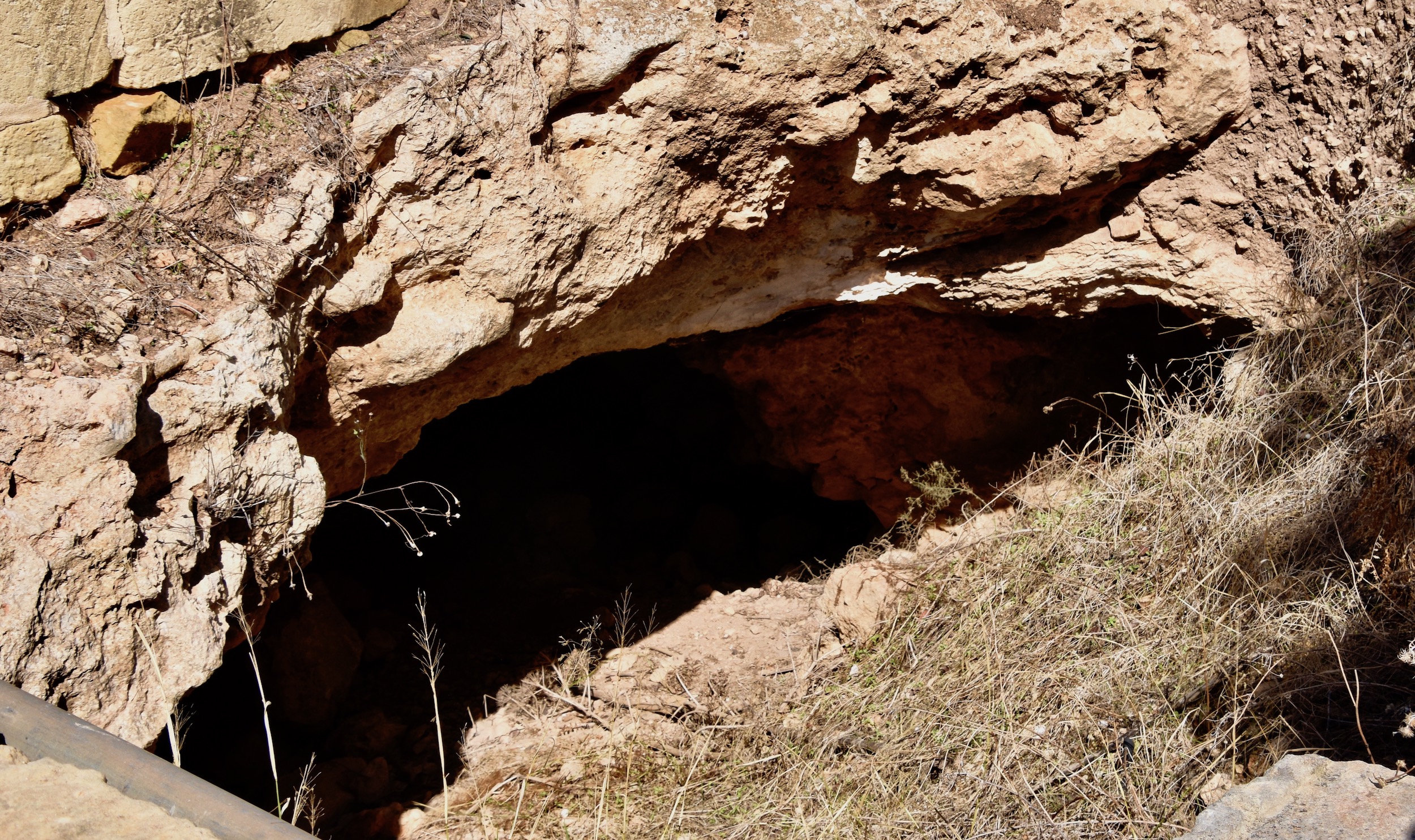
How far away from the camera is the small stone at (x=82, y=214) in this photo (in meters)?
2.30

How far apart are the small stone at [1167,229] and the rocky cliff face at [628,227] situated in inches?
0.9

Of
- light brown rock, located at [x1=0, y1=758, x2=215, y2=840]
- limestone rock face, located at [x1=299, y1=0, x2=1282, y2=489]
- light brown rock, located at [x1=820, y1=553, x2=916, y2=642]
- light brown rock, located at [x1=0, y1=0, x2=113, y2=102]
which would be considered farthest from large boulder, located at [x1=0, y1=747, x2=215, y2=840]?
light brown rock, located at [x1=820, y1=553, x2=916, y2=642]

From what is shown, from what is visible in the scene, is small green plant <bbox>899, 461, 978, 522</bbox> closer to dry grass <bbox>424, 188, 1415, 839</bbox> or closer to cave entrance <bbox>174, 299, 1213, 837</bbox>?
cave entrance <bbox>174, 299, 1213, 837</bbox>

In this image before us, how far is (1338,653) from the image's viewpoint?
2.32 metres

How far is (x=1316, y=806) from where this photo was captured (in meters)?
1.75

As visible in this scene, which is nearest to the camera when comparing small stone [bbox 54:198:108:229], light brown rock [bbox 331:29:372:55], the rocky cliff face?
the rocky cliff face

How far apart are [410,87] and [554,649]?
99.3 inches

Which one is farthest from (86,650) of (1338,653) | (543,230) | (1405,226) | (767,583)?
(1405,226)

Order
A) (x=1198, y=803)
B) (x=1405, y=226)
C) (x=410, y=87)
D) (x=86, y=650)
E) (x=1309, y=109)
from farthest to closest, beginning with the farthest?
(x=1309, y=109) < (x=1405, y=226) < (x=410, y=87) < (x=1198, y=803) < (x=86, y=650)

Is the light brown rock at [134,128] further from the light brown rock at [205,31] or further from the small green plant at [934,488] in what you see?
the small green plant at [934,488]

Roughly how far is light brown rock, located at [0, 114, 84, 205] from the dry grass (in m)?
2.17

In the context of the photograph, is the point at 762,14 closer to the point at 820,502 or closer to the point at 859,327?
the point at 859,327

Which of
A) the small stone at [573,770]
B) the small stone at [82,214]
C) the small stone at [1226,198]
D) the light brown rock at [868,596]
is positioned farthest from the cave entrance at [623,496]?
the small stone at [82,214]

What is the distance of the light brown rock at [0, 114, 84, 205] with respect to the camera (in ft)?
7.25
